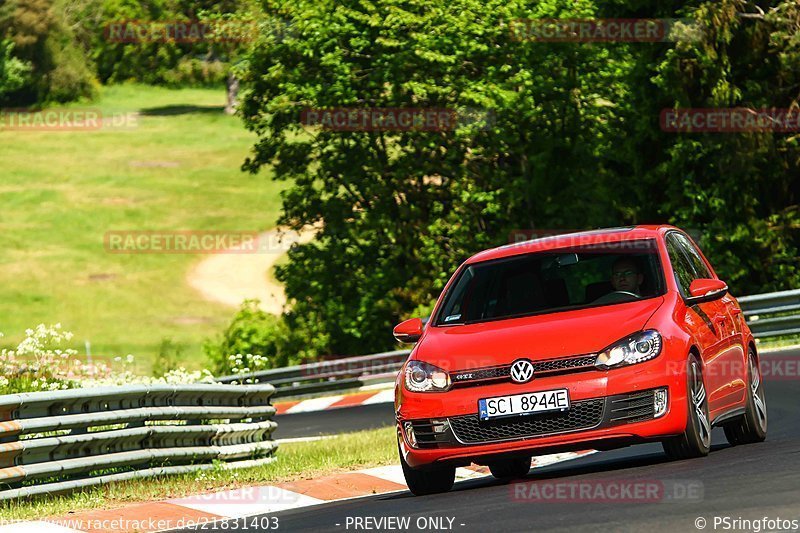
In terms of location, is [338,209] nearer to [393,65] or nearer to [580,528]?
[393,65]

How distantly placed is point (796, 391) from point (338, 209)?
2383 cm

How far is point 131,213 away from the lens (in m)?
81.2

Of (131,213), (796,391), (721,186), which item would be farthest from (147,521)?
(131,213)

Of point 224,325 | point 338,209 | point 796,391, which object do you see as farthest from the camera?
point 224,325

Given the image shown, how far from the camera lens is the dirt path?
60594 mm

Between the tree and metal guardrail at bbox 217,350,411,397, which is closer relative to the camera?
metal guardrail at bbox 217,350,411,397

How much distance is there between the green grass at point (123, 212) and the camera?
60.8m

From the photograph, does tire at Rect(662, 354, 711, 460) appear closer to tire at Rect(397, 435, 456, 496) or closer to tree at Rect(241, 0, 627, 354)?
tire at Rect(397, 435, 456, 496)

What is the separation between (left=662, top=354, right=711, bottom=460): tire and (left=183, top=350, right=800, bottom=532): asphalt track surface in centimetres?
9

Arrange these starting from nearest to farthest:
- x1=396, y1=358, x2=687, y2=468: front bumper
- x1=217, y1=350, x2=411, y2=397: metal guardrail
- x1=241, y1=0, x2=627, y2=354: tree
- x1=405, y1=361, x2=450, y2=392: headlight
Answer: x1=396, y1=358, x2=687, y2=468: front bumper → x1=405, y1=361, x2=450, y2=392: headlight → x1=217, y1=350, x2=411, y2=397: metal guardrail → x1=241, y1=0, x2=627, y2=354: tree

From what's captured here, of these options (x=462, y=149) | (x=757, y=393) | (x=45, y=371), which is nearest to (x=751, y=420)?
(x=757, y=393)

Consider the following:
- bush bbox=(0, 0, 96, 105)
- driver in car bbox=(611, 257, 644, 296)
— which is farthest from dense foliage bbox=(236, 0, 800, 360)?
bush bbox=(0, 0, 96, 105)

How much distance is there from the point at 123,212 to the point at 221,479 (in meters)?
70.3

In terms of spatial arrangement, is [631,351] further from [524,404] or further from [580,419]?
[524,404]
